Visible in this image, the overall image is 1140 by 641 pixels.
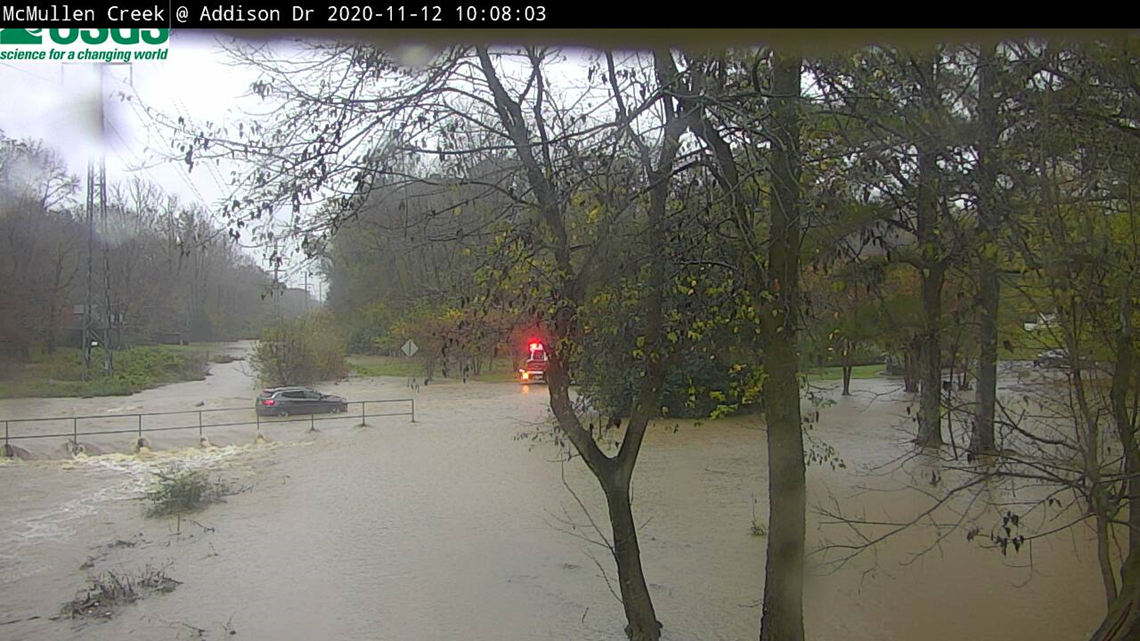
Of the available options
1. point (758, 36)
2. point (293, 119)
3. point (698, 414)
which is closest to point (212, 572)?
point (293, 119)

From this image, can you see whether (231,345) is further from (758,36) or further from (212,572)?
(758,36)

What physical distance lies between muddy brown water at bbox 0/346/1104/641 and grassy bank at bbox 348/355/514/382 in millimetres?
114

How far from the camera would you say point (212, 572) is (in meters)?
2.33

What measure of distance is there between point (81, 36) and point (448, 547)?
2487mm

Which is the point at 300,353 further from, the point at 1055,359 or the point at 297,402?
the point at 1055,359

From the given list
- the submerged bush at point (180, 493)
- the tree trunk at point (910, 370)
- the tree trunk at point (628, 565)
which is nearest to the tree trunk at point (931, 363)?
the tree trunk at point (910, 370)

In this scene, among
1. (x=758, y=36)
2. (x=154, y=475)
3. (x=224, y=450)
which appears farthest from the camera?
(x=224, y=450)

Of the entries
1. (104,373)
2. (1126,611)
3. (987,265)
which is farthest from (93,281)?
(1126,611)

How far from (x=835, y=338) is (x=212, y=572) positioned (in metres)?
2.19

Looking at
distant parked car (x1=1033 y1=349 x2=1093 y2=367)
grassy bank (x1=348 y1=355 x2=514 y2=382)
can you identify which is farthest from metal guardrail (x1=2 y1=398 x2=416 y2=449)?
distant parked car (x1=1033 y1=349 x2=1093 y2=367)

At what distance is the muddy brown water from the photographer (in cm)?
204

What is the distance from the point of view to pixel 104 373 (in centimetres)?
174

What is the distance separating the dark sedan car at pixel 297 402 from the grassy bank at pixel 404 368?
35 cm

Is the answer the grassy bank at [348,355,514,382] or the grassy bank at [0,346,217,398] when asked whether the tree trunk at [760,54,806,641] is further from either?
the grassy bank at [0,346,217,398]
